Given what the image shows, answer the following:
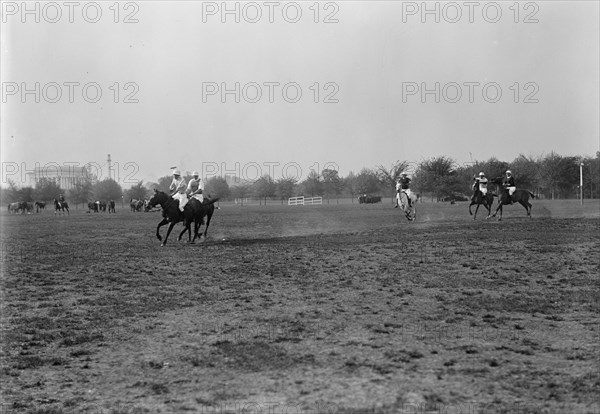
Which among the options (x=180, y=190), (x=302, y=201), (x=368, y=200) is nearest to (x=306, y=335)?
(x=180, y=190)

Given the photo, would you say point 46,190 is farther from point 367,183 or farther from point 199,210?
point 199,210

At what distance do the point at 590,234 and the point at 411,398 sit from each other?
52.9ft

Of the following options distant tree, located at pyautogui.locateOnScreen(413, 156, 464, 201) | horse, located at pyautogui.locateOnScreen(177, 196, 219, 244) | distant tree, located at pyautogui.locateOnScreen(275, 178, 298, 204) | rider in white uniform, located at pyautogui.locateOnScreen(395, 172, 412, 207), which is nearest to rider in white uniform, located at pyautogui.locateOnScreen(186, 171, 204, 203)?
horse, located at pyautogui.locateOnScreen(177, 196, 219, 244)

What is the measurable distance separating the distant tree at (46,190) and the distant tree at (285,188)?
31671 millimetres

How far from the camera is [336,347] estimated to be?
5.82 metres

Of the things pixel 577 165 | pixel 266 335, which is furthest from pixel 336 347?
pixel 577 165

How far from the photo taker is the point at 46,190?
247 ft

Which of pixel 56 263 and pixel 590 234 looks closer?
pixel 56 263

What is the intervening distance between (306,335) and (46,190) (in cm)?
7629

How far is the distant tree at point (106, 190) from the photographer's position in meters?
83.1

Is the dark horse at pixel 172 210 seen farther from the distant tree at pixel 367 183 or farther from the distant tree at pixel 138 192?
the distant tree at pixel 367 183

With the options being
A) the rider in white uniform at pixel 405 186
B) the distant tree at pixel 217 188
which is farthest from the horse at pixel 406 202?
the distant tree at pixel 217 188

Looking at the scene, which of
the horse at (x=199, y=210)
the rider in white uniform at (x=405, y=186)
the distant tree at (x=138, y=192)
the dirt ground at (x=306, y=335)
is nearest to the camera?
the dirt ground at (x=306, y=335)

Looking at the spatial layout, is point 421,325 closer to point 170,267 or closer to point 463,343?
point 463,343
